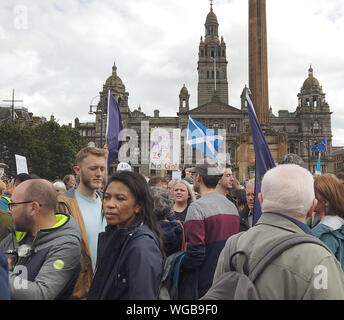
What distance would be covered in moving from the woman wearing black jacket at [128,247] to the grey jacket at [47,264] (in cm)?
23

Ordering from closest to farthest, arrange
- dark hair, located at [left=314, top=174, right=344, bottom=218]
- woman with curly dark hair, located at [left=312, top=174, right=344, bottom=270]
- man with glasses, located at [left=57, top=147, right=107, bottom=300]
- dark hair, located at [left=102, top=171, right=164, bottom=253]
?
dark hair, located at [left=102, top=171, right=164, bottom=253], woman with curly dark hair, located at [left=312, top=174, right=344, bottom=270], man with glasses, located at [left=57, top=147, right=107, bottom=300], dark hair, located at [left=314, top=174, right=344, bottom=218]

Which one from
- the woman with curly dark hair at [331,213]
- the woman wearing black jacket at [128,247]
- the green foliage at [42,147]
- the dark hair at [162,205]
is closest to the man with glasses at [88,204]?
the dark hair at [162,205]

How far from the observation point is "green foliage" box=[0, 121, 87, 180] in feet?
139

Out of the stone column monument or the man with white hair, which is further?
the stone column monument

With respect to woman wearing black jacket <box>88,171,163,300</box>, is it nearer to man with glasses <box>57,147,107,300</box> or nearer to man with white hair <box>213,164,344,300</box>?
man with white hair <box>213,164,344,300</box>

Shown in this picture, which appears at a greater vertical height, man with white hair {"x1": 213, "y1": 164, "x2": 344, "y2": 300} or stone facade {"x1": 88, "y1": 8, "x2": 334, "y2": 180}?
stone facade {"x1": 88, "y1": 8, "x2": 334, "y2": 180}

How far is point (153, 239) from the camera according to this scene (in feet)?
8.75

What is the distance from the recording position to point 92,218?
390 centimetres

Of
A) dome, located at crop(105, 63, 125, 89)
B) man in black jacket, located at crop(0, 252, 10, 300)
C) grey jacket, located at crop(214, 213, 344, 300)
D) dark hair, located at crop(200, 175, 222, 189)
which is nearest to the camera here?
man in black jacket, located at crop(0, 252, 10, 300)

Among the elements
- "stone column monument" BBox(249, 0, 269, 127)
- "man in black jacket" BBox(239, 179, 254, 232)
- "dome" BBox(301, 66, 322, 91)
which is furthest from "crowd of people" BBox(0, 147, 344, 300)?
"dome" BBox(301, 66, 322, 91)

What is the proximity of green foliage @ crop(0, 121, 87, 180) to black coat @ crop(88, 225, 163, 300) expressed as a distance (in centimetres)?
4254

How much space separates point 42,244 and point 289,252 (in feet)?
5.56
